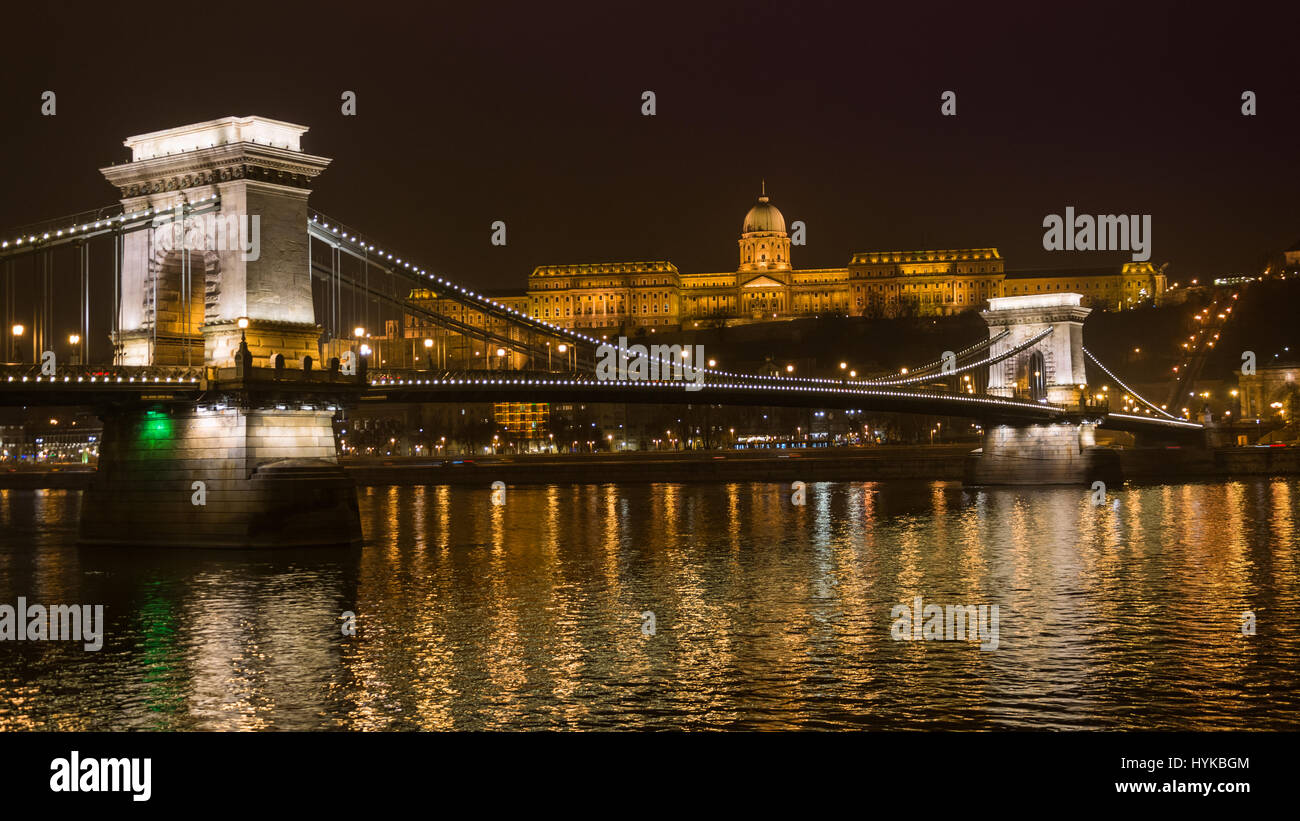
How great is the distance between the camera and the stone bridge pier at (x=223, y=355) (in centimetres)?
2802

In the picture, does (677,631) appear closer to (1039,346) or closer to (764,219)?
(1039,346)

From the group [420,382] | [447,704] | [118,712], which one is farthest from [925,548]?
[118,712]

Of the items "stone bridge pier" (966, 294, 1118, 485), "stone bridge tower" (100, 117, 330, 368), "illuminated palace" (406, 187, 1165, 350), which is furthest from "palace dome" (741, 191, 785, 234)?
"stone bridge tower" (100, 117, 330, 368)

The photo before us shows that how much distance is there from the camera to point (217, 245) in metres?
29.1

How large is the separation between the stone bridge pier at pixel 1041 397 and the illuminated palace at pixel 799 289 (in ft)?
294

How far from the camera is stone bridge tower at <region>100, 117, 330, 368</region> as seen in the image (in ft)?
94.7

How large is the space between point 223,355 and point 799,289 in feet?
485

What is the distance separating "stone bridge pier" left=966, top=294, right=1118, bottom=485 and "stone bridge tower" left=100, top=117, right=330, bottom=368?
36462mm

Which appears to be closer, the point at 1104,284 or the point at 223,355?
the point at 223,355
